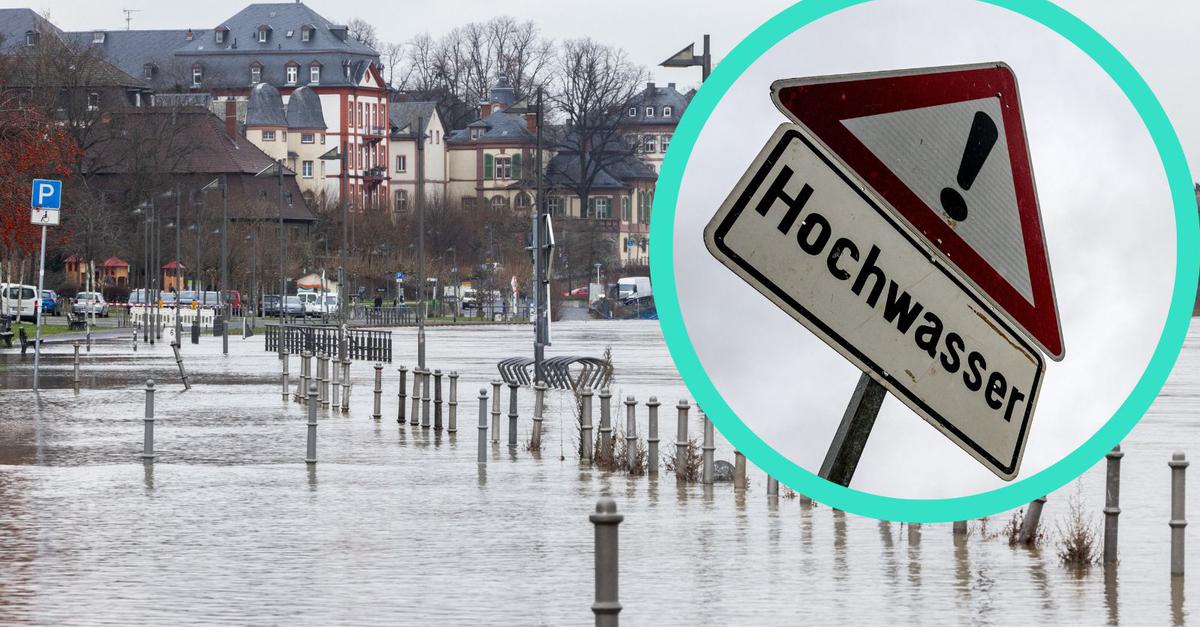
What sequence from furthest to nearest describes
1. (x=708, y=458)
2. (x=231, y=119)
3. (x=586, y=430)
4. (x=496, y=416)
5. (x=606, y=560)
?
1. (x=231, y=119)
2. (x=496, y=416)
3. (x=586, y=430)
4. (x=708, y=458)
5. (x=606, y=560)

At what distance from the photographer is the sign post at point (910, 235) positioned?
165 inches

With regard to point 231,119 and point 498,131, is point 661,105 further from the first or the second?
point 231,119

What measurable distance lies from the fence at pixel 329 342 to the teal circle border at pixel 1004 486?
43396mm

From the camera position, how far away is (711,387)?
Result: 4.48 m

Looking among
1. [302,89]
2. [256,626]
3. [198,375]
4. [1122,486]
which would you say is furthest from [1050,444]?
[302,89]

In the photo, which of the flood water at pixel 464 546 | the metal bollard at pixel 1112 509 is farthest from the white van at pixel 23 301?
the metal bollard at pixel 1112 509

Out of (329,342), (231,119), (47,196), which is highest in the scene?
(231,119)

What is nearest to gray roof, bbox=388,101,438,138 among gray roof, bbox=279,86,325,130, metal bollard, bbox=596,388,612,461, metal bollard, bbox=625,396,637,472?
gray roof, bbox=279,86,325,130

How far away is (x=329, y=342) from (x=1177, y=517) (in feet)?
133

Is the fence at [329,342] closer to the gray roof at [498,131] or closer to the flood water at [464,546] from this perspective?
the flood water at [464,546]

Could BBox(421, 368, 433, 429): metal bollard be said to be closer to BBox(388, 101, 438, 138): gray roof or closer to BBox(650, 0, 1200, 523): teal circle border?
BBox(650, 0, 1200, 523): teal circle border

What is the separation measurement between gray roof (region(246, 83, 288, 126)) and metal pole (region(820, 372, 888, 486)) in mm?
149163

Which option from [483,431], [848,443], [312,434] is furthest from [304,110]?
[848,443]

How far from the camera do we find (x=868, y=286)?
13.9 feet
